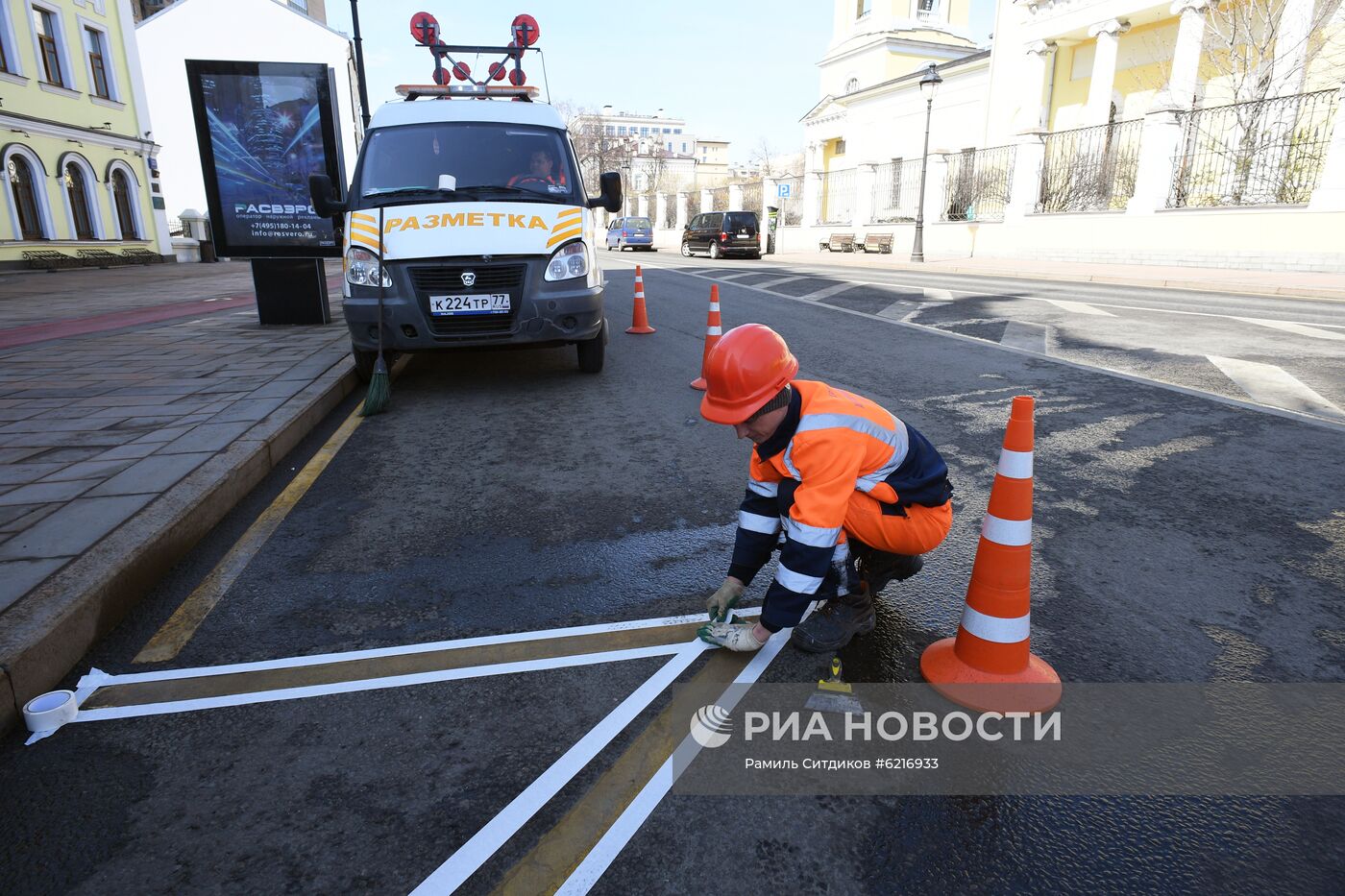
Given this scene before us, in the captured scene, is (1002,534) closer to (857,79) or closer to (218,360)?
(218,360)

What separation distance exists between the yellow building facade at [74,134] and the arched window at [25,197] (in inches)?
1.1

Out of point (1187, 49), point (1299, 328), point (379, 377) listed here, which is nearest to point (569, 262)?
point (379, 377)

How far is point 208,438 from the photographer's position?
15.0 feet

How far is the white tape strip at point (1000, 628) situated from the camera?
2.36 m

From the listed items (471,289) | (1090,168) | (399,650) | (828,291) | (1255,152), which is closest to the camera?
(399,650)

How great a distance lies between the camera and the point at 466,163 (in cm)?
673

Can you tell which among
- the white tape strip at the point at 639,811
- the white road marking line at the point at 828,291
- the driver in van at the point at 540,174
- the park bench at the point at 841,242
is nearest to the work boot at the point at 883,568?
the white tape strip at the point at 639,811

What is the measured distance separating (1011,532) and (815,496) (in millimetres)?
649

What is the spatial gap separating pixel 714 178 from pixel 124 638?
113 meters

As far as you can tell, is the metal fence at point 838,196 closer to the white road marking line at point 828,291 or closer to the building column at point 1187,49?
the building column at point 1187,49

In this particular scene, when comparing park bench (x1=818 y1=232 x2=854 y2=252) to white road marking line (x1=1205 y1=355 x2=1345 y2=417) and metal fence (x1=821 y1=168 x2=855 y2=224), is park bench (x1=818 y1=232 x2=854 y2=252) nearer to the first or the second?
metal fence (x1=821 y1=168 x2=855 y2=224)

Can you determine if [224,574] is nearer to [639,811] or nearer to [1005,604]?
[639,811]

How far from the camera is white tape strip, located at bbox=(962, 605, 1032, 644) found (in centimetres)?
236

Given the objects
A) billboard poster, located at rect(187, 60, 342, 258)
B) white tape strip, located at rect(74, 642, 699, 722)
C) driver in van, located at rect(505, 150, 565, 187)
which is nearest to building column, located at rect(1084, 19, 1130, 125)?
driver in van, located at rect(505, 150, 565, 187)
